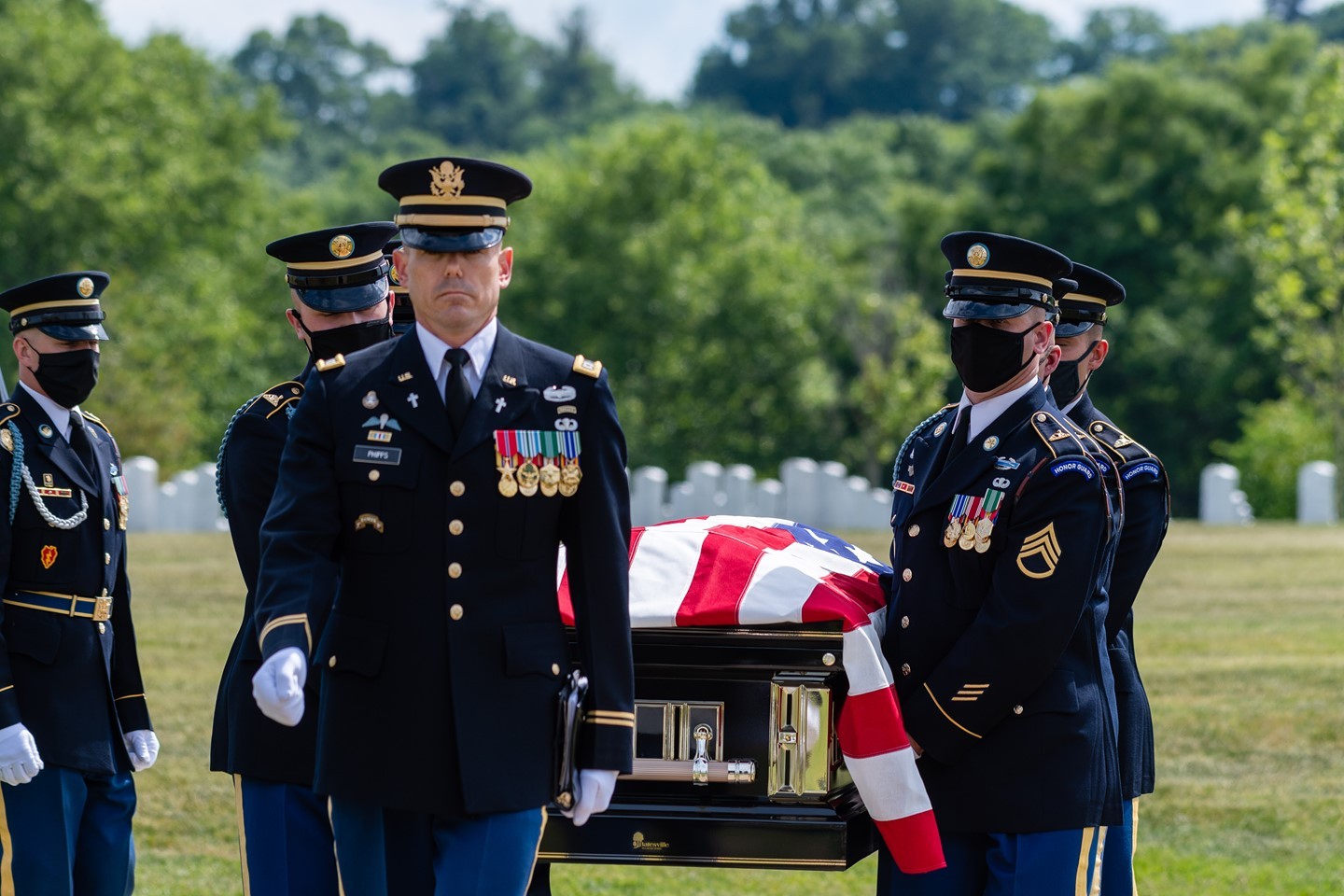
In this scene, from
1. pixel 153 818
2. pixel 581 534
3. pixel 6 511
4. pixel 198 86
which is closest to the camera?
pixel 581 534

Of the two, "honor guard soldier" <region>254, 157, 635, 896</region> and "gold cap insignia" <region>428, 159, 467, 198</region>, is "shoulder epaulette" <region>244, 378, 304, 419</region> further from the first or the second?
"gold cap insignia" <region>428, 159, 467, 198</region>

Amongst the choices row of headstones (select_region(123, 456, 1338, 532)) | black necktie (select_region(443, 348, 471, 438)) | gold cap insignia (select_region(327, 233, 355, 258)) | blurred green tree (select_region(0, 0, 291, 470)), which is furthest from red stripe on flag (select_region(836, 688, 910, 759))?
blurred green tree (select_region(0, 0, 291, 470))

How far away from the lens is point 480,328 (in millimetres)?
3717

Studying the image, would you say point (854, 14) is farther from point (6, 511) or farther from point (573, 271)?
point (6, 511)

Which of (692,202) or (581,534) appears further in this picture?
(692,202)

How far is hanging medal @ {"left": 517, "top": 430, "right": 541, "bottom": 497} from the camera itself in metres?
3.62

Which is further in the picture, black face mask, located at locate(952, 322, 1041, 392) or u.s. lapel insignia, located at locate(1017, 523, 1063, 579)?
black face mask, located at locate(952, 322, 1041, 392)

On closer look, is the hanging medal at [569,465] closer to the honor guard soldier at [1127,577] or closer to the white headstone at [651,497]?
the honor guard soldier at [1127,577]

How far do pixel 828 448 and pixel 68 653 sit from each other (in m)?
36.4

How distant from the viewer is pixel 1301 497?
2248 cm

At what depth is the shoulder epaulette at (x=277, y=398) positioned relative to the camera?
4.38 m

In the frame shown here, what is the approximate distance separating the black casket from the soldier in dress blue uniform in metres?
1.22

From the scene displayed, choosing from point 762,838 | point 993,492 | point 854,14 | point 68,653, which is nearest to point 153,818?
point 68,653

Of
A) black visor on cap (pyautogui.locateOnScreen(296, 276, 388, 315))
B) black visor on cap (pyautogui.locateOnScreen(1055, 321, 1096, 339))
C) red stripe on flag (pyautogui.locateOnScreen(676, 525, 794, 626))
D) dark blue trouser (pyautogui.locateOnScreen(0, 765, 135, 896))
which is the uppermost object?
black visor on cap (pyautogui.locateOnScreen(296, 276, 388, 315))
